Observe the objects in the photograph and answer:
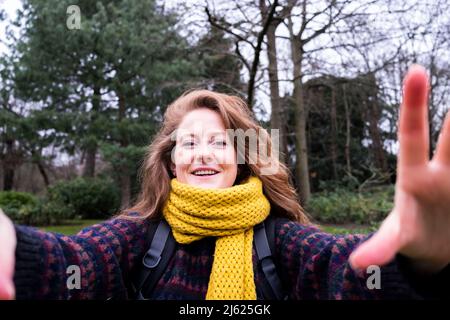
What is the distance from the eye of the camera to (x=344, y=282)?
1.14 meters

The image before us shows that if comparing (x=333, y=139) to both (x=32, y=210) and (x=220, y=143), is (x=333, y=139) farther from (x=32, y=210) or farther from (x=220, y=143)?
(x=220, y=143)

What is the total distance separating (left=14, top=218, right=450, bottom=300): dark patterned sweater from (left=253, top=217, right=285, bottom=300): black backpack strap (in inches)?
1.1

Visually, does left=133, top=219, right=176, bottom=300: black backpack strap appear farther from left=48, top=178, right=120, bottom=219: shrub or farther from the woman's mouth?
left=48, top=178, right=120, bottom=219: shrub

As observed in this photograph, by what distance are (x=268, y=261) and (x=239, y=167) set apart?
1.52 ft

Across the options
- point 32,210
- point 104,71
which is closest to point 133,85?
point 104,71

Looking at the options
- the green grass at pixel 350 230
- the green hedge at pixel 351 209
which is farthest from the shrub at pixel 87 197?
the green grass at pixel 350 230

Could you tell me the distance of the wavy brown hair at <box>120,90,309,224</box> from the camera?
164 cm

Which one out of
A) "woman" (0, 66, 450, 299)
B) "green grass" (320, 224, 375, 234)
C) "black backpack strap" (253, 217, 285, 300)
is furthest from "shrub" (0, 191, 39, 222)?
"black backpack strap" (253, 217, 285, 300)

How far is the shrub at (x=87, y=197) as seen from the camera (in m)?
11.0

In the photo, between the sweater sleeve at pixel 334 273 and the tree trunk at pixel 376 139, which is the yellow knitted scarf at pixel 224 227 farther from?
the tree trunk at pixel 376 139

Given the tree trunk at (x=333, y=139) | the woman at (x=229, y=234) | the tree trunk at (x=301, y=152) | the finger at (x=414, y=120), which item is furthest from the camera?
the tree trunk at (x=333, y=139)

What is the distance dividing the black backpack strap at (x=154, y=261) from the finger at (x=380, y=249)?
0.75 metres
